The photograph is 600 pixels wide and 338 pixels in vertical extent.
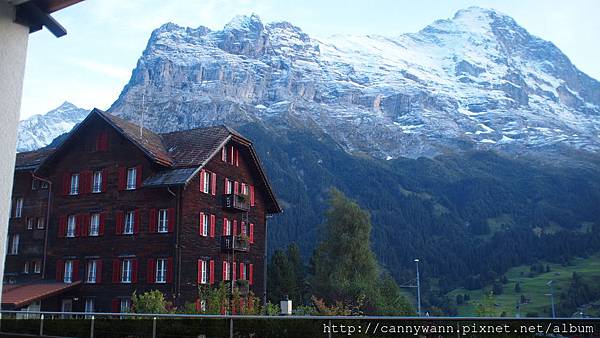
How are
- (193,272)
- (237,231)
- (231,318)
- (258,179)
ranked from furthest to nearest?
(258,179) → (237,231) → (193,272) → (231,318)

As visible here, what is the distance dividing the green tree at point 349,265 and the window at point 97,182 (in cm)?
3082

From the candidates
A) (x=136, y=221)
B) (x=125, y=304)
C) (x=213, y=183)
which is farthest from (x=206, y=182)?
(x=125, y=304)

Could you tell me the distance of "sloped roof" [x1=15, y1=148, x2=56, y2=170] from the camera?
45312mm

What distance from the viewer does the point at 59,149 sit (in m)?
43.0

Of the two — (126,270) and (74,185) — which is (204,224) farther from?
(74,185)

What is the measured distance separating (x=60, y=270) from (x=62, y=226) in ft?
9.78

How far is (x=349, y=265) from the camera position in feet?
222

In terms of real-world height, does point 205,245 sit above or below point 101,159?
below

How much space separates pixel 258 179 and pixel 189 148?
25.6 ft

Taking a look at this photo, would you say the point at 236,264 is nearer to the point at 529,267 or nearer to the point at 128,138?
the point at 128,138

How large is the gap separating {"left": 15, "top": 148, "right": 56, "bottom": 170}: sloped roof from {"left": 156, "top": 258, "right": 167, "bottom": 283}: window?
512 inches

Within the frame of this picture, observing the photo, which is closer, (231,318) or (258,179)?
(231,318)

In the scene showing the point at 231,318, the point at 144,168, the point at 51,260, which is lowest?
the point at 231,318

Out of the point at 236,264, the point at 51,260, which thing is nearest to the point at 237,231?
the point at 236,264
